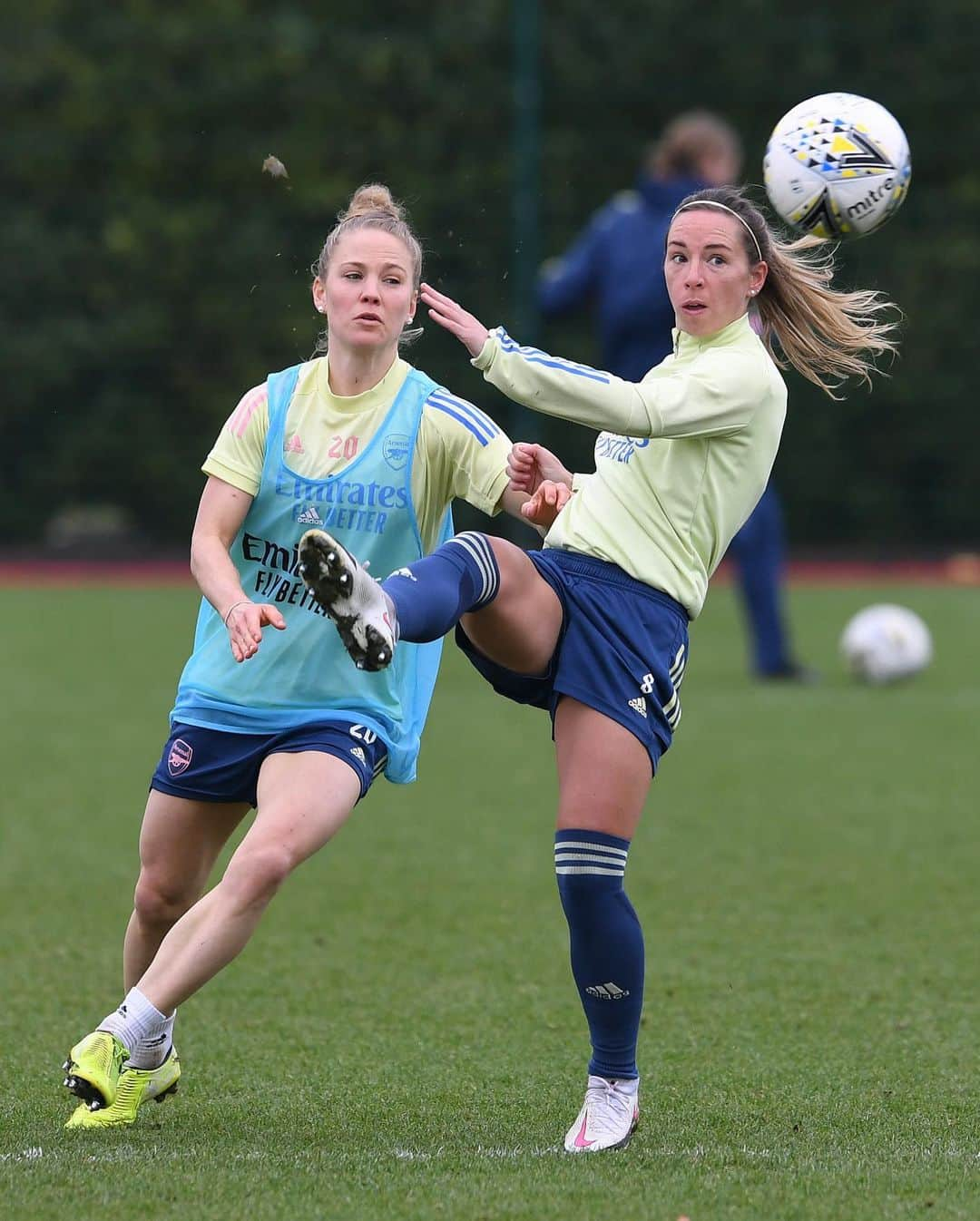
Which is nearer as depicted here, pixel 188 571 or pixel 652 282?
pixel 652 282

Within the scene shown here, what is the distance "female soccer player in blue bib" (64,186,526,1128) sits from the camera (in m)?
3.76

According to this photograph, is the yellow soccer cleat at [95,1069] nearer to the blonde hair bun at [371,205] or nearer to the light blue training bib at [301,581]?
the light blue training bib at [301,581]

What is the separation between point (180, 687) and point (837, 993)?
1.97m

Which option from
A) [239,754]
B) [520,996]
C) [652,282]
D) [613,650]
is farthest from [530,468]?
[652,282]

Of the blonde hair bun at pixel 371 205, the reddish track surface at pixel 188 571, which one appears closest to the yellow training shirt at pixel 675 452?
the blonde hair bun at pixel 371 205

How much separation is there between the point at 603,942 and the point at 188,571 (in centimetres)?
1525

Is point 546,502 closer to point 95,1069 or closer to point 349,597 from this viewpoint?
point 349,597

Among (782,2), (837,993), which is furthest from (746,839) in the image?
(782,2)

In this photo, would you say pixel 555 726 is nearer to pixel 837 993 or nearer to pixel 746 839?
pixel 837 993

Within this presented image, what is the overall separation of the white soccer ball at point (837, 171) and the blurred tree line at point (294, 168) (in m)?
13.2

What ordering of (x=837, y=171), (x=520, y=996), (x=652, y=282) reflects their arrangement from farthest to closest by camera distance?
(x=652, y=282) → (x=520, y=996) → (x=837, y=171)

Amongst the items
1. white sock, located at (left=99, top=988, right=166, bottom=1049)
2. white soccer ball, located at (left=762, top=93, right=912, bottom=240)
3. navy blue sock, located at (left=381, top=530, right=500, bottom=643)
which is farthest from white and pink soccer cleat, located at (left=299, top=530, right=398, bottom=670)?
white soccer ball, located at (left=762, top=93, right=912, bottom=240)

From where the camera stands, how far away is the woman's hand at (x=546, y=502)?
372cm

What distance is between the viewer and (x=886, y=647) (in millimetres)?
10852
